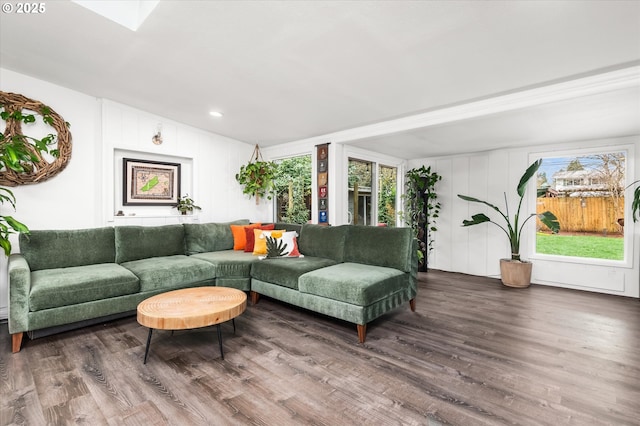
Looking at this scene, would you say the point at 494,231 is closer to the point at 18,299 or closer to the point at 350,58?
the point at 350,58

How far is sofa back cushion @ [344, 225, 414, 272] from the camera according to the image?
3.23 metres

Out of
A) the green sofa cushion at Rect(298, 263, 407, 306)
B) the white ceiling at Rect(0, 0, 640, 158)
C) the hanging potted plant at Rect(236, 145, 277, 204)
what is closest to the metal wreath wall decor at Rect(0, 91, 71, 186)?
the white ceiling at Rect(0, 0, 640, 158)

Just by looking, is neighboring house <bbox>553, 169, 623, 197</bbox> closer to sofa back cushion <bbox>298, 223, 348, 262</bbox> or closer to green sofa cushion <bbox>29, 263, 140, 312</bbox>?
sofa back cushion <bbox>298, 223, 348, 262</bbox>

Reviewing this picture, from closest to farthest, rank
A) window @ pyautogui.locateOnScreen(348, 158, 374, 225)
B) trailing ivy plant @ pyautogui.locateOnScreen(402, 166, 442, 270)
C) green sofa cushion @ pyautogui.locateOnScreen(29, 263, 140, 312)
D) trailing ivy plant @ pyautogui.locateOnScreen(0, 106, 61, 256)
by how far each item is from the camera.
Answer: green sofa cushion @ pyautogui.locateOnScreen(29, 263, 140, 312) < trailing ivy plant @ pyautogui.locateOnScreen(0, 106, 61, 256) < window @ pyautogui.locateOnScreen(348, 158, 374, 225) < trailing ivy plant @ pyautogui.locateOnScreen(402, 166, 442, 270)

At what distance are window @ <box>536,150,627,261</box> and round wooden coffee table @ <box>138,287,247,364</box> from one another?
4688 millimetres

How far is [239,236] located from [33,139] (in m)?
2.48

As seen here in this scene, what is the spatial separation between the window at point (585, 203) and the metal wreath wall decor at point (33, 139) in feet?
21.0

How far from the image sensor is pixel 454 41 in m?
2.17

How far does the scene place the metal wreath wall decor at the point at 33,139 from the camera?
3.12m

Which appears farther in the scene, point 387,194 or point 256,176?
point 387,194

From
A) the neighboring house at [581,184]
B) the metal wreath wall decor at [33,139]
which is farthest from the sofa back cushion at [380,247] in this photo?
the metal wreath wall decor at [33,139]

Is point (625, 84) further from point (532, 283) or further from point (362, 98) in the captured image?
point (532, 283)

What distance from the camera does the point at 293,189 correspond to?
17.2ft

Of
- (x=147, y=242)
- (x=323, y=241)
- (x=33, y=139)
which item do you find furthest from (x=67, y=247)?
(x=323, y=241)
